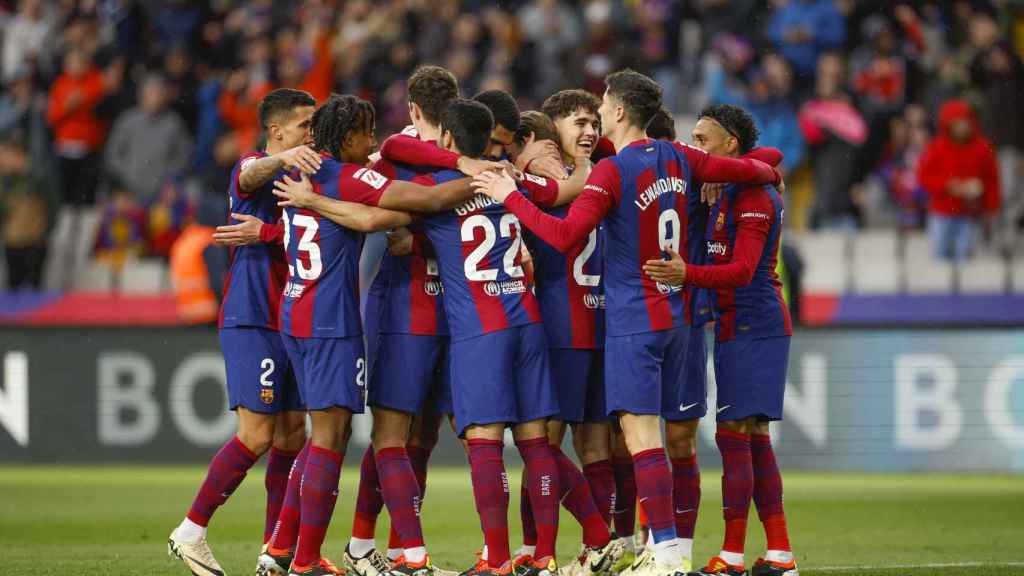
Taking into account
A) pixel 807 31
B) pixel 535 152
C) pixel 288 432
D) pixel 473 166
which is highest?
pixel 807 31

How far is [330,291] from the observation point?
24.0 feet

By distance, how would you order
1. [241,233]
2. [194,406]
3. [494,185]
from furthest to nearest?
[194,406], [241,233], [494,185]

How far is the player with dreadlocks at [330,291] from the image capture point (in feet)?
23.7

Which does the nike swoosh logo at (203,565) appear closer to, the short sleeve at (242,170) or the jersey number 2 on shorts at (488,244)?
the short sleeve at (242,170)

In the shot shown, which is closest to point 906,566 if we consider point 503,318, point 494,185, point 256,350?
point 503,318

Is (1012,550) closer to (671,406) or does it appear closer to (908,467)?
(671,406)

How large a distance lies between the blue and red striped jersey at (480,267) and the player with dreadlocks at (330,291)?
13 cm

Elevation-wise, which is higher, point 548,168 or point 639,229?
point 548,168

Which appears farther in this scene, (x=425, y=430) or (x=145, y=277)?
(x=145, y=277)

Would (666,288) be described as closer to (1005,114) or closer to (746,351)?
(746,351)

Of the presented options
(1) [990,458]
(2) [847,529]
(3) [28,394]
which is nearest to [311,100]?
(2) [847,529]

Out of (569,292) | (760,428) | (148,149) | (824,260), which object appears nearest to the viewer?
(569,292)

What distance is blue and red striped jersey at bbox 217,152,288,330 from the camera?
778 centimetres

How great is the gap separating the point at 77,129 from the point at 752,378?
12.1m
